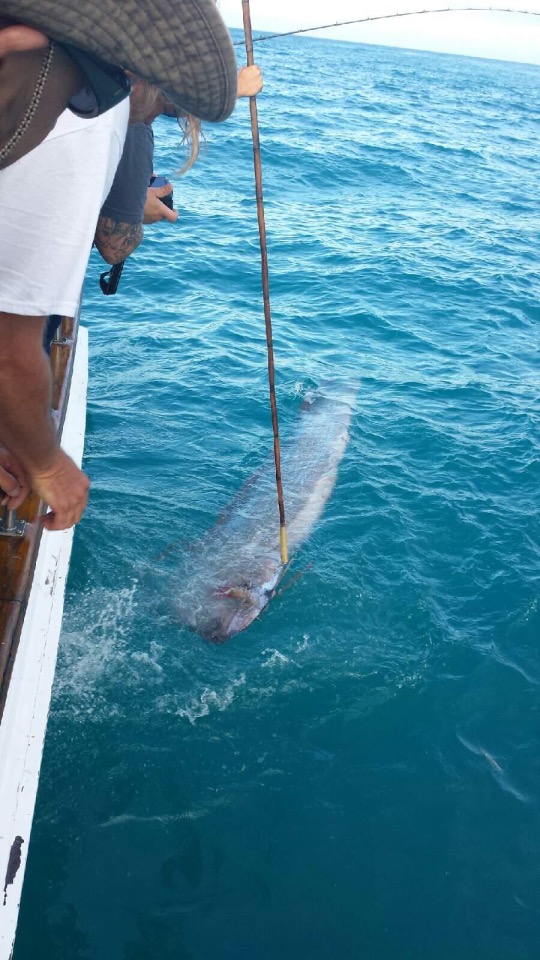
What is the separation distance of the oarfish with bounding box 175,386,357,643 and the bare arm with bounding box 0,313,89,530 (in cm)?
369

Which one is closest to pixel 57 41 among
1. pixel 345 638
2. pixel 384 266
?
pixel 345 638

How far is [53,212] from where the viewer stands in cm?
174

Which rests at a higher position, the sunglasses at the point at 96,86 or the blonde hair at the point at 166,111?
the sunglasses at the point at 96,86

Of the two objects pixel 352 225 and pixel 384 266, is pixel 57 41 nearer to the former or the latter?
pixel 384 266

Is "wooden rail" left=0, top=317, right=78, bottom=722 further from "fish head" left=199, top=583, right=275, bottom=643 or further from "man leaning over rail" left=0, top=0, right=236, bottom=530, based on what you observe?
"fish head" left=199, top=583, right=275, bottom=643

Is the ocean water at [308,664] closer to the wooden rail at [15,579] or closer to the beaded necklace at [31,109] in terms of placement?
the wooden rail at [15,579]

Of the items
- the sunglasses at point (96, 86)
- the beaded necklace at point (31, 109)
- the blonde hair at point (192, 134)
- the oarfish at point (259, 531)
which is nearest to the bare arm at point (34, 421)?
the beaded necklace at point (31, 109)

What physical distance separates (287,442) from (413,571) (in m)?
2.41

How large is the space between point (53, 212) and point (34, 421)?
2.02ft

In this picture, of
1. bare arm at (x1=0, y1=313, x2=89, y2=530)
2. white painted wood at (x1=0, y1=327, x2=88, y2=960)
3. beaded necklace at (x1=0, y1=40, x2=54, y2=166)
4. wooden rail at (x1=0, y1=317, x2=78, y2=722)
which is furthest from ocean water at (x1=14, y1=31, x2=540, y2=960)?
beaded necklace at (x1=0, y1=40, x2=54, y2=166)

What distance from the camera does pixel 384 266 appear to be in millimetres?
14281

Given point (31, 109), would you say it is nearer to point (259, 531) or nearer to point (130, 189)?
point (130, 189)

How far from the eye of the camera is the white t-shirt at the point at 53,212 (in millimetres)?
1692

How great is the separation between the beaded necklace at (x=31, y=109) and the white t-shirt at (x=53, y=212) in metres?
0.04
